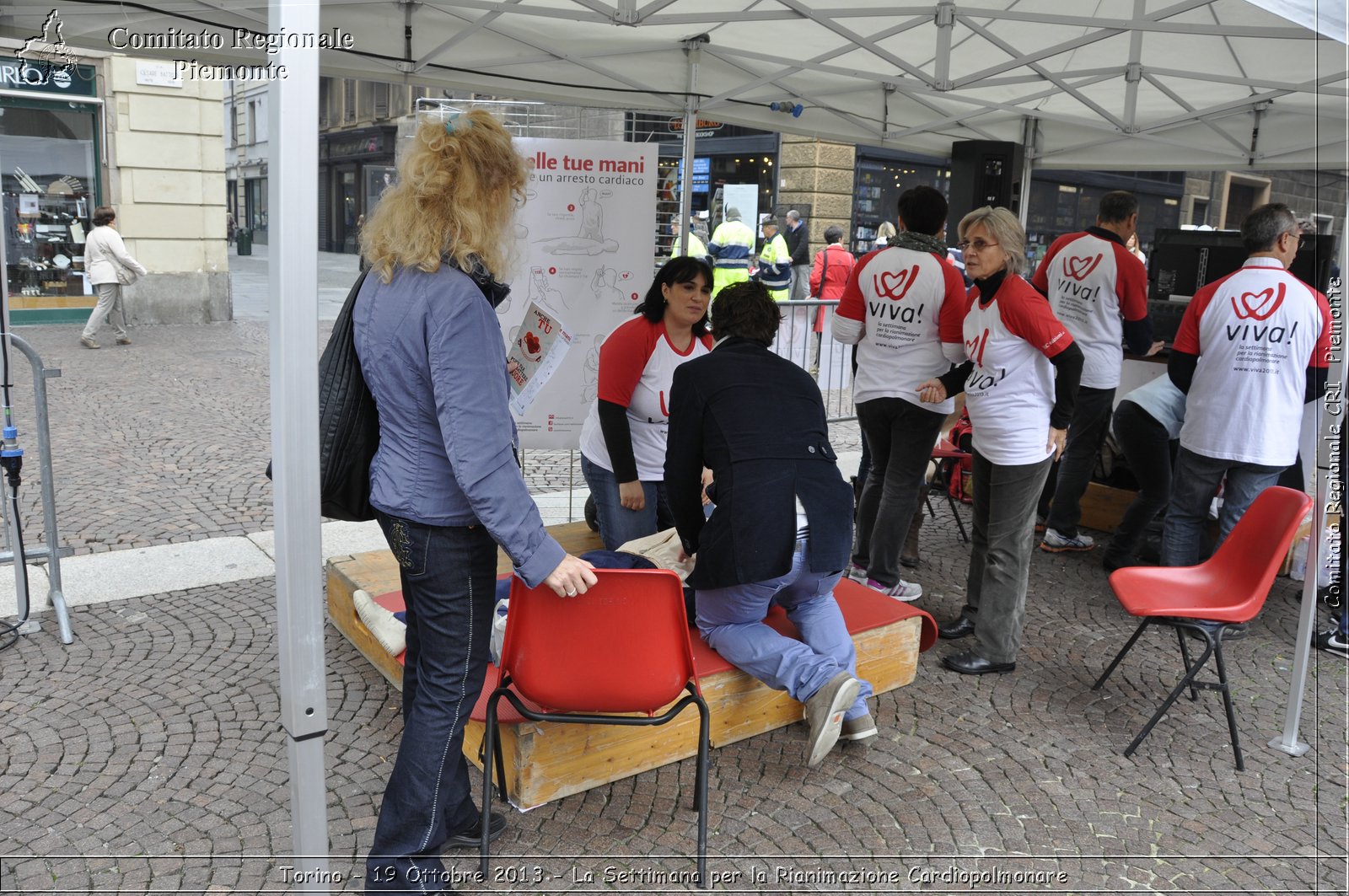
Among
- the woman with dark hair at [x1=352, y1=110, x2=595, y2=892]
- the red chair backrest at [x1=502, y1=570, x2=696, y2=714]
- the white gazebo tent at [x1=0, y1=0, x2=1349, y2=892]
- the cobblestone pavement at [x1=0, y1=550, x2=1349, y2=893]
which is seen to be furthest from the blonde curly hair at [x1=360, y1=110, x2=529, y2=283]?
the white gazebo tent at [x1=0, y1=0, x2=1349, y2=892]

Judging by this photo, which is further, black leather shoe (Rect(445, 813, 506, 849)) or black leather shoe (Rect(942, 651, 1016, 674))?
black leather shoe (Rect(942, 651, 1016, 674))

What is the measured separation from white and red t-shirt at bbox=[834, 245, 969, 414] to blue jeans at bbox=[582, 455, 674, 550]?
1.18 m

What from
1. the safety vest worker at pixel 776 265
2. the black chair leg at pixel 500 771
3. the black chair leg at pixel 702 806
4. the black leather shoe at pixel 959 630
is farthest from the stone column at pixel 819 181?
the black chair leg at pixel 702 806

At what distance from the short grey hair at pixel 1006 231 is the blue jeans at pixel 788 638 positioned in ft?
5.00

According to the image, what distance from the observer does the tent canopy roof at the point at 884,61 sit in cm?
462

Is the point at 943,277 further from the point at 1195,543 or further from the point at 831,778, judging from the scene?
the point at 831,778

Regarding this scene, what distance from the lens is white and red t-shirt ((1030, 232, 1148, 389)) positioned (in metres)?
5.57

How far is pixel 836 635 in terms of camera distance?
3.50 m

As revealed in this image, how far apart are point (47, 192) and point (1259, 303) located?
51.1ft

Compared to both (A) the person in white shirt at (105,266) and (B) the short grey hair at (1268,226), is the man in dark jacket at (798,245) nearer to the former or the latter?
(A) the person in white shirt at (105,266)

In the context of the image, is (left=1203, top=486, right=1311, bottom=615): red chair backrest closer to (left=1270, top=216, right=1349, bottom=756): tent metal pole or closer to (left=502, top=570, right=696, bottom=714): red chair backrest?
(left=1270, top=216, right=1349, bottom=756): tent metal pole

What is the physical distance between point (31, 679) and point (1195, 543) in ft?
16.6

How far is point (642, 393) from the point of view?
4.13 meters

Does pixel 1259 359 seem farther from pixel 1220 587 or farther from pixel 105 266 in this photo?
pixel 105 266
